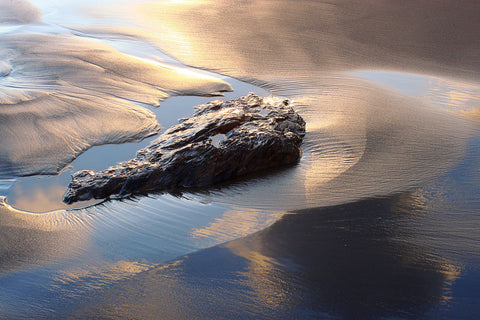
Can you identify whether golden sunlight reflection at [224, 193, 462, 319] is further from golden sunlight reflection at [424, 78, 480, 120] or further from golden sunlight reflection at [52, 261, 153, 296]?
golden sunlight reflection at [424, 78, 480, 120]

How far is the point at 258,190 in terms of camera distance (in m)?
1.85

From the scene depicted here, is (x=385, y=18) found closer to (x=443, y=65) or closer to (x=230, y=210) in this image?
(x=443, y=65)

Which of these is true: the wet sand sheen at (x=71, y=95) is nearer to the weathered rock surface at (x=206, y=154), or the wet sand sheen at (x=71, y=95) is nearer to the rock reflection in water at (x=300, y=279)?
the weathered rock surface at (x=206, y=154)

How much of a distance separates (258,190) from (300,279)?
550 mm

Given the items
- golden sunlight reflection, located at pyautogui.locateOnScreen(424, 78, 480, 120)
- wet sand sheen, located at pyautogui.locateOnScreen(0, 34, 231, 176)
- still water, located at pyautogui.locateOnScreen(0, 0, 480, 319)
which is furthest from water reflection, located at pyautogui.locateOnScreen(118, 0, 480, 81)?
wet sand sheen, located at pyautogui.locateOnScreen(0, 34, 231, 176)

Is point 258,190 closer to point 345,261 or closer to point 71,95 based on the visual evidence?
point 345,261

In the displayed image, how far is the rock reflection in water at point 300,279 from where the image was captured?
1.27m

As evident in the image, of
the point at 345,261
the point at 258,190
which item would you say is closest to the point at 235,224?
the point at 258,190

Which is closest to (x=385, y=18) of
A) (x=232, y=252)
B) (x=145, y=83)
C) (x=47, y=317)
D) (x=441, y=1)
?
(x=441, y=1)

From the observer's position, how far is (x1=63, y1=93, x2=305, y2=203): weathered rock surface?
5.97ft

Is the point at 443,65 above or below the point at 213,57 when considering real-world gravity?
above

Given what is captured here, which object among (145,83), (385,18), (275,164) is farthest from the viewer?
(385,18)

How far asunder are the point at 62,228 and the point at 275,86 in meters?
1.85

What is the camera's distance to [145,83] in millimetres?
2969
